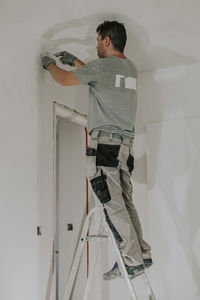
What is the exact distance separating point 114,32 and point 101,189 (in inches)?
40.6

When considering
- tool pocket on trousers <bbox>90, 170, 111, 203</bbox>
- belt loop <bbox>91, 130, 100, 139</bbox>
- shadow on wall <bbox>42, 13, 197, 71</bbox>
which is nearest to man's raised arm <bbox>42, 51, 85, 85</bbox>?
shadow on wall <bbox>42, 13, 197, 71</bbox>

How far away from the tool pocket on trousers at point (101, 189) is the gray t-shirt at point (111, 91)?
351mm

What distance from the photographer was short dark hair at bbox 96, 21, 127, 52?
7.27 feet

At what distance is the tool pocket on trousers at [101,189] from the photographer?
2.11 m

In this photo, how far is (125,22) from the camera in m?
2.30

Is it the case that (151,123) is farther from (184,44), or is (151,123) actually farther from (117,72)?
(117,72)

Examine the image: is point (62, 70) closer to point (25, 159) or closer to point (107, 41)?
point (107, 41)

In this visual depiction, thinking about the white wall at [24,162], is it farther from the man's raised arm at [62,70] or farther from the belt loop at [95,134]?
the belt loop at [95,134]

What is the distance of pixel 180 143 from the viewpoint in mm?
3178

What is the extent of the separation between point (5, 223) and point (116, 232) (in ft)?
2.25

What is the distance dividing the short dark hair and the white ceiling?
0.05m

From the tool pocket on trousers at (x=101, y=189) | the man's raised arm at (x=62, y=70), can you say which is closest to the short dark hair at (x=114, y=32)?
the man's raised arm at (x=62, y=70)

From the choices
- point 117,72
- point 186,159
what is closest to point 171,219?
point 186,159

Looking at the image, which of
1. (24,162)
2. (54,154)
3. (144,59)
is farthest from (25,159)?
(144,59)
